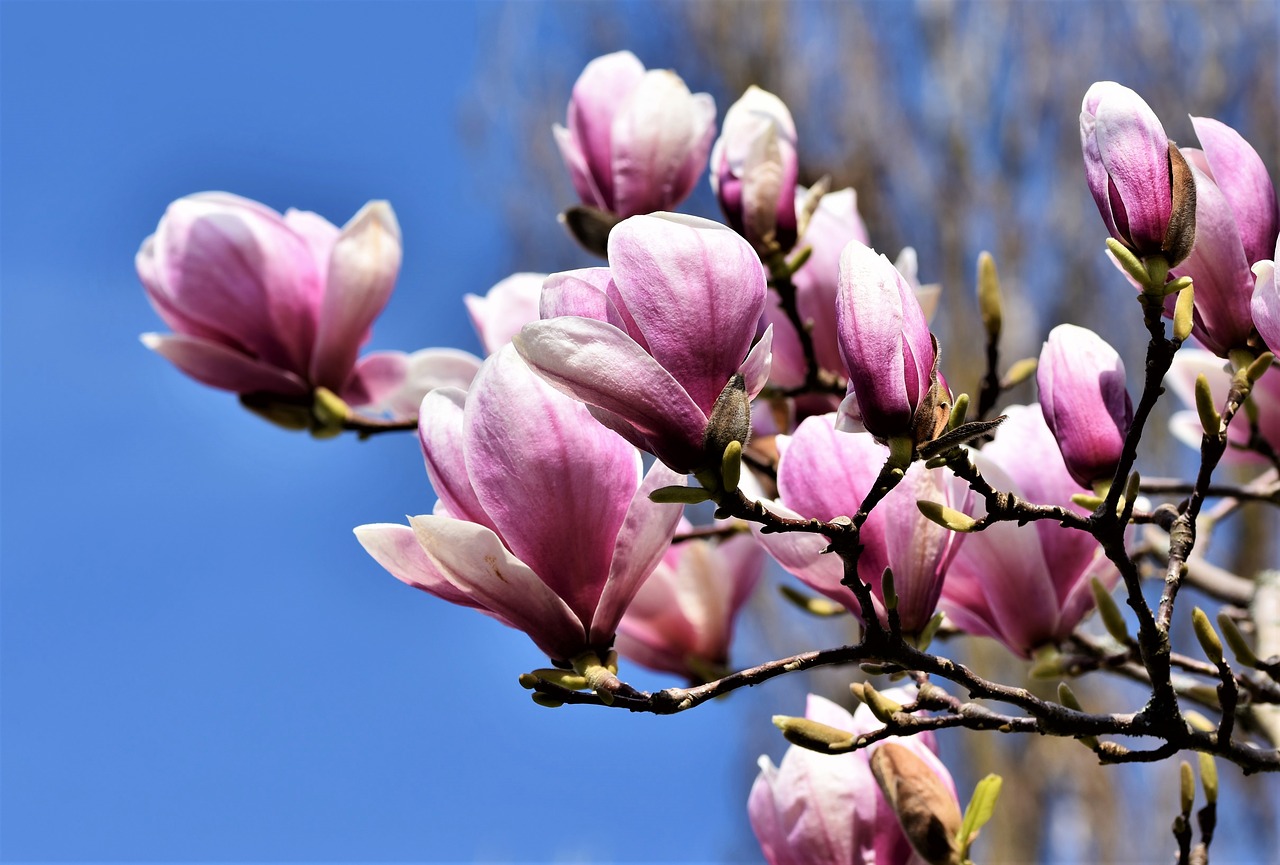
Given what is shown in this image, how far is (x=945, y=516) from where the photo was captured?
0.51m

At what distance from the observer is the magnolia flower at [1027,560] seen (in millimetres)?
622

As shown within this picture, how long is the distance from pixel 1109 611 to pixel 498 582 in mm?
302

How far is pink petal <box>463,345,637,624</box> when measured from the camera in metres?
0.47

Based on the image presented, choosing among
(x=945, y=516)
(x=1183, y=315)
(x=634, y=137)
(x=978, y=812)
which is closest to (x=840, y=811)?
(x=978, y=812)

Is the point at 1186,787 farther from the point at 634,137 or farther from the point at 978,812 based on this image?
the point at 634,137

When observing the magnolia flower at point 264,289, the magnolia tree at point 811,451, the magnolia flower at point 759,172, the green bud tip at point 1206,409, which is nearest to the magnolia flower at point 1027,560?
the magnolia tree at point 811,451

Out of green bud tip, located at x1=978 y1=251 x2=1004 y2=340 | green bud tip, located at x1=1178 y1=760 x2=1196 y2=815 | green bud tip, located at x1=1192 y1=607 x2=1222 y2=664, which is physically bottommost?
green bud tip, located at x1=1178 y1=760 x2=1196 y2=815

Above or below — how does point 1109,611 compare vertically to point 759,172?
below

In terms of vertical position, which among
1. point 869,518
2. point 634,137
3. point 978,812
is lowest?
point 978,812

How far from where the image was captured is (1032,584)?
63cm

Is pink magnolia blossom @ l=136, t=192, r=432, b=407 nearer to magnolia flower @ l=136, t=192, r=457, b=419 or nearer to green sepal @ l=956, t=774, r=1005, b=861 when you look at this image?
magnolia flower @ l=136, t=192, r=457, b=419

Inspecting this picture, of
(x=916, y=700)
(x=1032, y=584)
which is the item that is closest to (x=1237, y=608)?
(x=1032, y=584)

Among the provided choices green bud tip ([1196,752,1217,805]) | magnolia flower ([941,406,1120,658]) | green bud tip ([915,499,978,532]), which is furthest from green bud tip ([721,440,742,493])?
green bud tip ([1196,752,1217,805])

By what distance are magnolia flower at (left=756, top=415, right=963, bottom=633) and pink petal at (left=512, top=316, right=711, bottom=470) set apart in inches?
4.6
